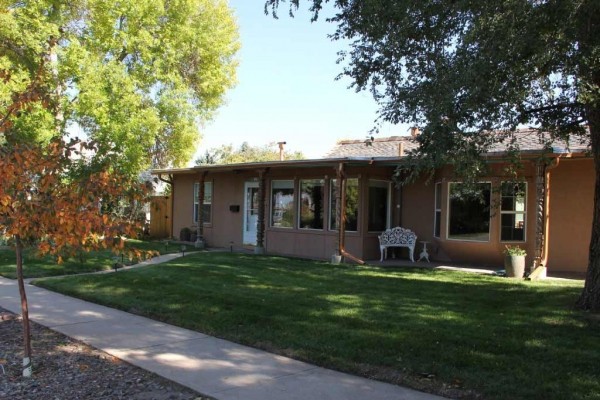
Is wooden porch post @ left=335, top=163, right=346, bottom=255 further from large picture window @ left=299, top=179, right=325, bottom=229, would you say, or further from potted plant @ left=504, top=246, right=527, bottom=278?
potted plant @ left=504, top=246, right=527, bottom=278

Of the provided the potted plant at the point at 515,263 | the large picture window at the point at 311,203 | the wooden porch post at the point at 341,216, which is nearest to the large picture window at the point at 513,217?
the potted plant at the point at 515,263

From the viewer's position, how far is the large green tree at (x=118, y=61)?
18.4 metres

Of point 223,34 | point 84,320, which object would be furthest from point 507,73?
point 223,34

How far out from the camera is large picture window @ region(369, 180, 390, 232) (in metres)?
15.1

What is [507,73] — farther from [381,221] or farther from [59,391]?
[381,221]

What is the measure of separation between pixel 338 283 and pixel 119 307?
411cm

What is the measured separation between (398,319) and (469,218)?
7.12m

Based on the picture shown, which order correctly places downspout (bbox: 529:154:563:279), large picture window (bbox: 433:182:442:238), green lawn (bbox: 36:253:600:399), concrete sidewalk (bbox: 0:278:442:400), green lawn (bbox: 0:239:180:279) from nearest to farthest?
1. concrete sidewalk (bbox: 0:278:442:400)
2. green lawn (bbox: 36:253:600:399)
3. downspout (bbox: 529:154:563:279)
4. green lawn (bbox: 0:239:180:279)
5. large picture window (bbox: 433:182:442:238)

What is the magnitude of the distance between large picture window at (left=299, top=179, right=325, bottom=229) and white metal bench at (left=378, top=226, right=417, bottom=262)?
2013 mm

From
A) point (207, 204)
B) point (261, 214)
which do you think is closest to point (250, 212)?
point (261, 214)

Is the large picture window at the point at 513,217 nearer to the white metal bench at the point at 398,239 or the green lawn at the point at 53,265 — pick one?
the white metal bench at the point at 398,239

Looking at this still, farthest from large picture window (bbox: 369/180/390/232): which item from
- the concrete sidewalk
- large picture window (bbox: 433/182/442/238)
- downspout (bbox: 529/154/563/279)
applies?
the concrete sidewalk

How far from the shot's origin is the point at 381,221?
1548 cm

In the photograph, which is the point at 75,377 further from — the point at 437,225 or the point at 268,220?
the point at 268,220
